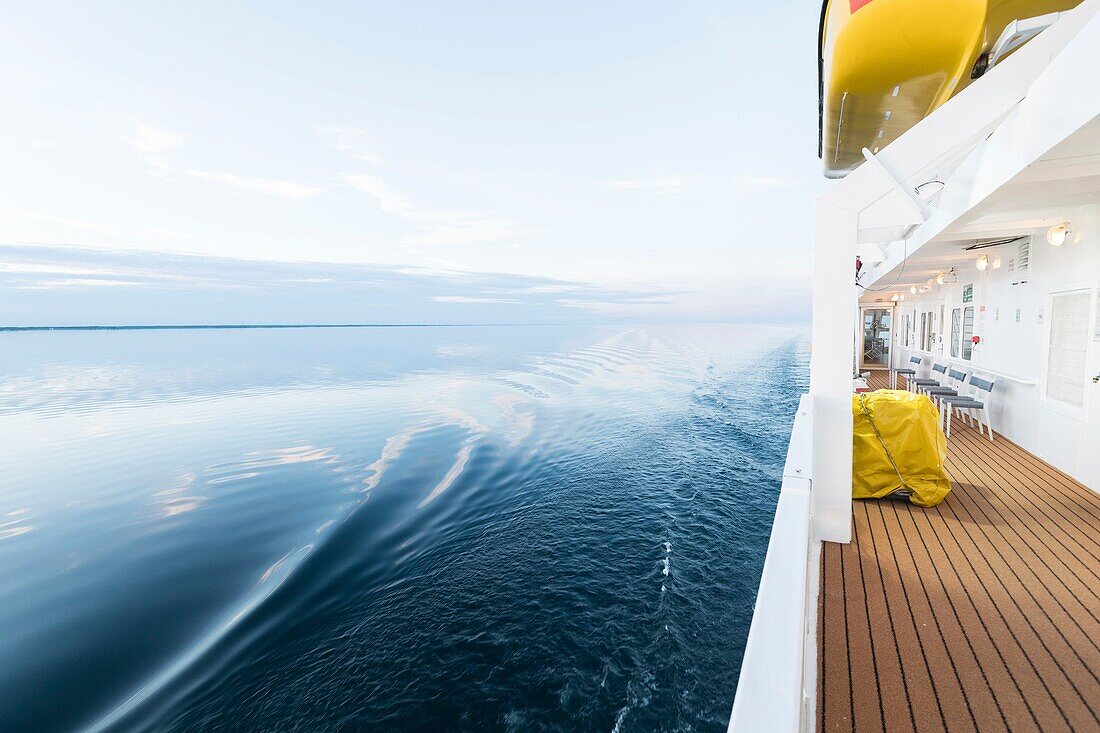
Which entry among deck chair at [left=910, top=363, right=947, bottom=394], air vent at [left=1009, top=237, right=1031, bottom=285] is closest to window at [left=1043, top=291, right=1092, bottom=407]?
air vent at [left=1009, top=237, right=1031, bottom=285]

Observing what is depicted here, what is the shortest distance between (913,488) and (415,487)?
22.0ft

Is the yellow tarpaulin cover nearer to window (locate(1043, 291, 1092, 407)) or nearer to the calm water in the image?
window (locate(1043, 291, 1092, 407))

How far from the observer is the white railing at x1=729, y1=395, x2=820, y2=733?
812 mm

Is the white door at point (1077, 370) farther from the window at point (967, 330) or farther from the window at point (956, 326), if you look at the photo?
the window at point (956, 326)

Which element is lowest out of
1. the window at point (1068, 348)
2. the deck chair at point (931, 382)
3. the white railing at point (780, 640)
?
the deck chair at point (931, 382)

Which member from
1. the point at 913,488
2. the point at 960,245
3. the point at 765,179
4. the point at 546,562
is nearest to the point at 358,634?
the point at 546,562

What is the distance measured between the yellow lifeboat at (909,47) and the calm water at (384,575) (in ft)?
15.3

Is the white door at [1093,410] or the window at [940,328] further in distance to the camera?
the window at [940,328]

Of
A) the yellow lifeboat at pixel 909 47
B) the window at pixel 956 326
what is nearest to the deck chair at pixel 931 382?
the window at pixel 956 326

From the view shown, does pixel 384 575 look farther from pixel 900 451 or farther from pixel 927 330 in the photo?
pixel 927 330

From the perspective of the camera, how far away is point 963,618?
2133 mm

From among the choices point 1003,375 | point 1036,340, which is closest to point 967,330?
point 1003,375

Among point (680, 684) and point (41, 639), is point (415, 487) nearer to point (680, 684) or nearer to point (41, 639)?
point (41, 639)

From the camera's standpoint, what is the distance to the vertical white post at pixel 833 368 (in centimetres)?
273
